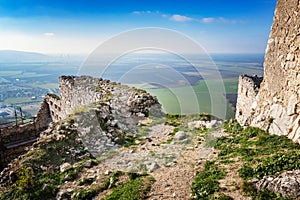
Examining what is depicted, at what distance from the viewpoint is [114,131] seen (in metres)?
11.9

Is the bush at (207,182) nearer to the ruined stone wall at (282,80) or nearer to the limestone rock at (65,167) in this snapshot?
the ruined stone wall at (282,80)

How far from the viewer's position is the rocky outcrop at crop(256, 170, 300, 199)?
498 cm

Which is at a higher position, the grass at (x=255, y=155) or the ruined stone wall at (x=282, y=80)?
the ruined stone wall at (x=282, y=80)

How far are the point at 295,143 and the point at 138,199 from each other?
188 inches

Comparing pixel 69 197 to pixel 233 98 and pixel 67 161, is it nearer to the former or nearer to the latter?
pixel 67 161

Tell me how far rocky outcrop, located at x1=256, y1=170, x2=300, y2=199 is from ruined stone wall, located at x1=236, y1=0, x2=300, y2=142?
2.27m

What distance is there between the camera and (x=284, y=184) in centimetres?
516

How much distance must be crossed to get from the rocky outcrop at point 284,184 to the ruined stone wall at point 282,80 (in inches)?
89.2

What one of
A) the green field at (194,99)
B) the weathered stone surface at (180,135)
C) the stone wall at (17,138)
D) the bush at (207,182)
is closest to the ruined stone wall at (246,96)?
the green field at (194,99)

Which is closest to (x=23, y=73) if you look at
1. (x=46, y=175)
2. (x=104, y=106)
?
(x=104, y=106)

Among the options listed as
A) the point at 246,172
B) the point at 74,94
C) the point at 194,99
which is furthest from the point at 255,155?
the point at 74,94

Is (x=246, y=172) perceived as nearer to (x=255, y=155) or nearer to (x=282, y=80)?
(x=255, y=155)

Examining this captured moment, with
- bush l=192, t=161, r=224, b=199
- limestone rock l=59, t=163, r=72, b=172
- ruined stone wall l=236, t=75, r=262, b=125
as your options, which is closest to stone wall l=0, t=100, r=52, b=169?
limestone rock l=59, t=163, r=72, b=172

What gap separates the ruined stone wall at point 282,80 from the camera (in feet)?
25.8
